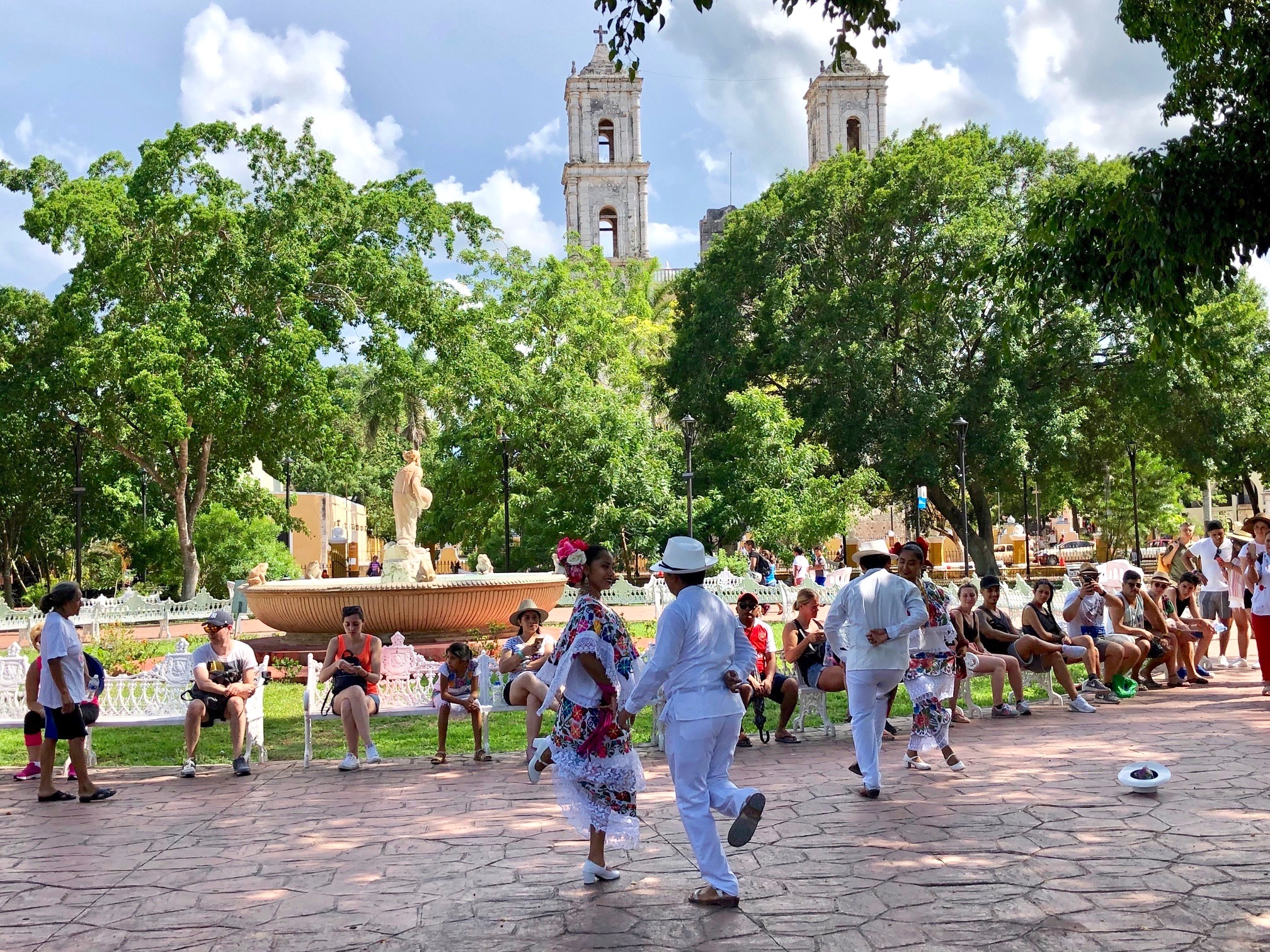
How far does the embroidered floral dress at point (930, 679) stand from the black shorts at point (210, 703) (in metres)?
4.86

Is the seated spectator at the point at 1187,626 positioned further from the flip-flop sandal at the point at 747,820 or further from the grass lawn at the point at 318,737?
the flip-flop sandal at the point at 747,820

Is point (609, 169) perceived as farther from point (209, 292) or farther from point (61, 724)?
point (61, 724)

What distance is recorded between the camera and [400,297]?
85.1 feet

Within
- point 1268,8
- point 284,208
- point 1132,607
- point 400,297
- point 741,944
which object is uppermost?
point 284,208

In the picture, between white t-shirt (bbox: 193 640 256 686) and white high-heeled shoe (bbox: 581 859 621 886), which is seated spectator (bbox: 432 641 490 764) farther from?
white high-heeled shoe (bbox: 581 859 621 886)

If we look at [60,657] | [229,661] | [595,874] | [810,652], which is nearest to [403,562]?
[229,661]

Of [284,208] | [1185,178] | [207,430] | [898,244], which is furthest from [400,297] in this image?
[1185,178]

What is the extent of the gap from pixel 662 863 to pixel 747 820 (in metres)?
0.90

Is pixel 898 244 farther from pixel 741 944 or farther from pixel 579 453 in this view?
pixel 741 944

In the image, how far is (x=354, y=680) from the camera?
860 centimetres

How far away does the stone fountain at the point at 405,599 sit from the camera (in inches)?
573

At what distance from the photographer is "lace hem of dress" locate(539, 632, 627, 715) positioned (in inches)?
211

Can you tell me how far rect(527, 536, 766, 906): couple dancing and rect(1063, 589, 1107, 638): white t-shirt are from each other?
21.5ft

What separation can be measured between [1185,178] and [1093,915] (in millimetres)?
5602
